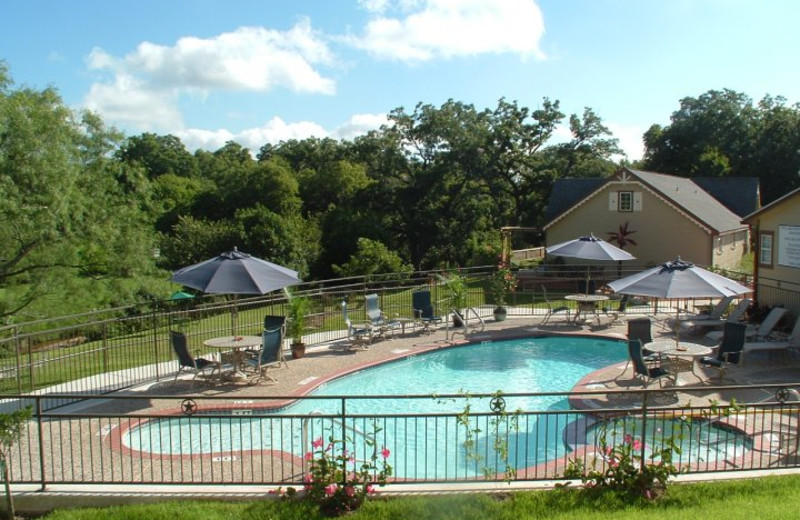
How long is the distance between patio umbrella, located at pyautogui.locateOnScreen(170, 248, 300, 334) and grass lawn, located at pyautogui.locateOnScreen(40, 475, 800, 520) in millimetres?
5931

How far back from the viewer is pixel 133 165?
1051 inches

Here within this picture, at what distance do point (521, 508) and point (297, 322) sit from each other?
29.2 feet

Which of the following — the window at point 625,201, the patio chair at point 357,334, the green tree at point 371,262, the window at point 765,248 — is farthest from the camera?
the green tree at point 371,262

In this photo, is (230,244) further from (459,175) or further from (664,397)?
(664,397)

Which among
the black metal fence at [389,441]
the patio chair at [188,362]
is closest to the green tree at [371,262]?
the patio chair at [188,362]

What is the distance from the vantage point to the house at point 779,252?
18.2 m

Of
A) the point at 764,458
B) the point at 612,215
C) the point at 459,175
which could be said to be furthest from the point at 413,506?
the point at 459,175

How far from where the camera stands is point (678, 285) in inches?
472

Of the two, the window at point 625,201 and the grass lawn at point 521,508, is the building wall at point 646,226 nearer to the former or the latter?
the window at point 625,201

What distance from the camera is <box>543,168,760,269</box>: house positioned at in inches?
1180

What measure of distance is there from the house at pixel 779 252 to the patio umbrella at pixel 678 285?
6987mm

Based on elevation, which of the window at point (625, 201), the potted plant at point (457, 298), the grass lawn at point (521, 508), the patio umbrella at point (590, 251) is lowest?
the grass lawn at point (521, 508)

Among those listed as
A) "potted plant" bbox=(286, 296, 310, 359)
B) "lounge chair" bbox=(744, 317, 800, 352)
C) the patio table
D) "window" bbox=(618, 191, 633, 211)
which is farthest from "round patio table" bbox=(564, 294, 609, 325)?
"window" bbox=(618, 191, 633, 211)

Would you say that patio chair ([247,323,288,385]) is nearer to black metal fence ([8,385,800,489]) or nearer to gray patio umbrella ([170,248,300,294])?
gray patio umbrella ([170,248,300,294])
